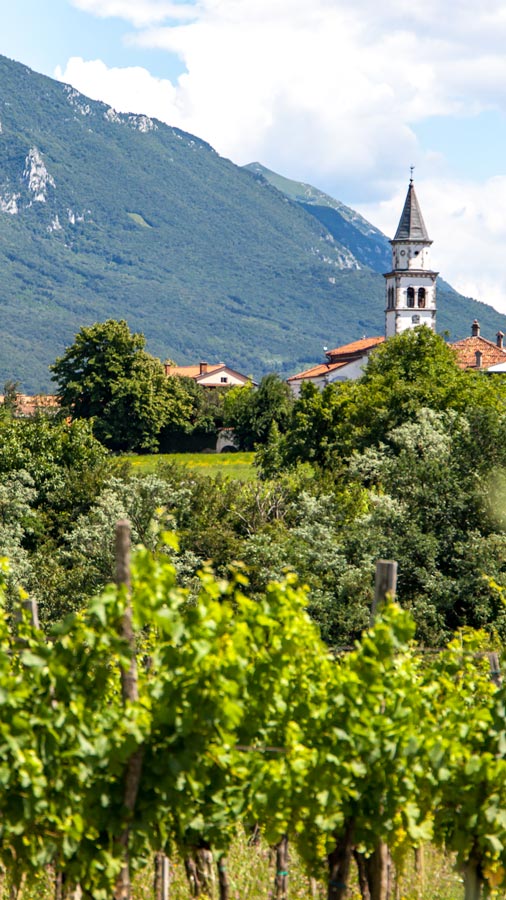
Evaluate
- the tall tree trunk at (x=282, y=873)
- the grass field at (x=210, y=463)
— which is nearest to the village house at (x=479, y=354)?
the grass field at (x=210, y=463)

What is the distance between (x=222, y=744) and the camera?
9086 mm

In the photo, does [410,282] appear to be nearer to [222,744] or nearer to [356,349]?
[356,349]

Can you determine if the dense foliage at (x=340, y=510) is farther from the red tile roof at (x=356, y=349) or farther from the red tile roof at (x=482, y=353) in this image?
the red tile roof at (x=356, y=349)

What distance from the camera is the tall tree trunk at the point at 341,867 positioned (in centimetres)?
998

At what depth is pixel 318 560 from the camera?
3098 cm

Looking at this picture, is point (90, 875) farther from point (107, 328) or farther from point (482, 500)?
point (107, 328)

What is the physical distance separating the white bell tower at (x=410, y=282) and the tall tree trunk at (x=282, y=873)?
95078mm

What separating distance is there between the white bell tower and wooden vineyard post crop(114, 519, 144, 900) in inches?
3841

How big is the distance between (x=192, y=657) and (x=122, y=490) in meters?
30.8

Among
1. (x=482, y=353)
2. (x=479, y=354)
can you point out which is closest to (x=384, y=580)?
(x=479, y=354)

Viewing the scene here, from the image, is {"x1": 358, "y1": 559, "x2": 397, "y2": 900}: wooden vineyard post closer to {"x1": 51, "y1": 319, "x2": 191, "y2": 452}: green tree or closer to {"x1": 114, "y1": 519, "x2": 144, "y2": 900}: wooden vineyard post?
{"x1": 114, "y1": 519, "x2": 144, "y2": 900}: wooden vineyard post

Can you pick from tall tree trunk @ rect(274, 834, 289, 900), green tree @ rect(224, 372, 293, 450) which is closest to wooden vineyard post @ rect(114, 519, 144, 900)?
tall tree trunk @ rect(274, 834, 289, 900)

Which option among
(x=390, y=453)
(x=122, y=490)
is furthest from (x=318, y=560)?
(x=390, y=453)

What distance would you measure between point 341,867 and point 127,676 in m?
2.66
